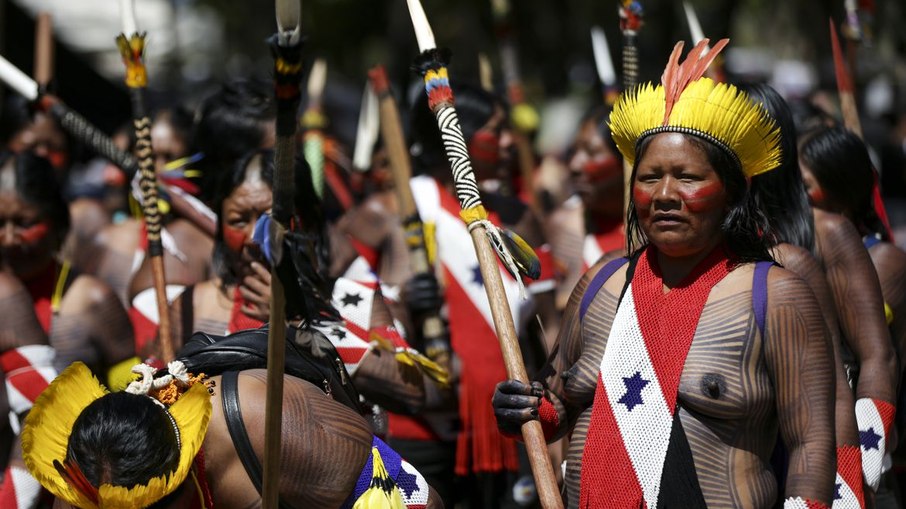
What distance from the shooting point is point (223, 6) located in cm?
2486

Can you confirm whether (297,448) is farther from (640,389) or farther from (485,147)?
(485,147)

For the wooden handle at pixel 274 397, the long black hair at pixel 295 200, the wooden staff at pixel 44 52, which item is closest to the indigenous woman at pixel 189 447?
the wooden handle at pixel 274 397

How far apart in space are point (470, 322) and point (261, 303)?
1.77m

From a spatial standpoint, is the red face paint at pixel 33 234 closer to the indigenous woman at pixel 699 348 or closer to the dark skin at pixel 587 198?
the dark skin at pixel 587 198

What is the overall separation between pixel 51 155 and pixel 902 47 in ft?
18.3

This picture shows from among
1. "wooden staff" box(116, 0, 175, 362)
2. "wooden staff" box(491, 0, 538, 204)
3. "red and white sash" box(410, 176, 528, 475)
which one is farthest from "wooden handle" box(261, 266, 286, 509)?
"wooden staff" box(491, 0, 538, 204)

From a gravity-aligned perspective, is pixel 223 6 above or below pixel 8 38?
above

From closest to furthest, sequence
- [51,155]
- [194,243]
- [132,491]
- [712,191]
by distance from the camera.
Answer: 1. [132,491]
2. [712,191]
3. [194,243]
4. [51,155]

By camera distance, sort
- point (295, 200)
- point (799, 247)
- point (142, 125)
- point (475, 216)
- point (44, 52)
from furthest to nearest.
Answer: point (44, 52) → point (142, 125) → point (295, 200) → point (799, 247) → point (475, 216)

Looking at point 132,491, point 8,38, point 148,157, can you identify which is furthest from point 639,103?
point 8,38

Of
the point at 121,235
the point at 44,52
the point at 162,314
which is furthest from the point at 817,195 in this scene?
the point at 44,52

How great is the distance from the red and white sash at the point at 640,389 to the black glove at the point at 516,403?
17 cm

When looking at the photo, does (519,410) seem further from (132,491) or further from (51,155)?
(51,155)

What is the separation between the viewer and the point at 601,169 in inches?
257
